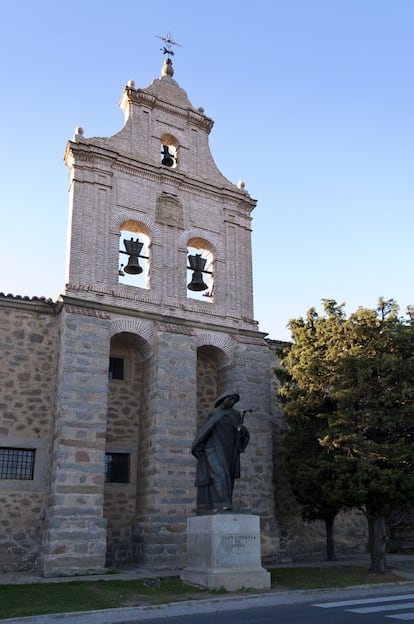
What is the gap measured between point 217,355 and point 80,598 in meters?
8.68

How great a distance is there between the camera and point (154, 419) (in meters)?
14.4

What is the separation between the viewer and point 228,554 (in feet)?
31.6

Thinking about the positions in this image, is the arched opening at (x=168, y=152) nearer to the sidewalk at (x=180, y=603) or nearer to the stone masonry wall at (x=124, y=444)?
the stone masonry wall at (x=124, y=444)

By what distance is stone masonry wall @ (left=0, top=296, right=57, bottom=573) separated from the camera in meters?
13.0

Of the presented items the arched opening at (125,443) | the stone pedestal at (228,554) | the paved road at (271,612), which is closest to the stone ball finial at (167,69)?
the arched opening at (125,443)

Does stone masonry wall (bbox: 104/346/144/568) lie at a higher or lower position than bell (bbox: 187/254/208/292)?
lower

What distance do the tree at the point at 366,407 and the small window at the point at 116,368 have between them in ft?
15.6

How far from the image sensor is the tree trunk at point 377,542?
40.5ft

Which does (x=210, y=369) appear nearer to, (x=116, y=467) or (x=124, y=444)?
(x=124, y=444)

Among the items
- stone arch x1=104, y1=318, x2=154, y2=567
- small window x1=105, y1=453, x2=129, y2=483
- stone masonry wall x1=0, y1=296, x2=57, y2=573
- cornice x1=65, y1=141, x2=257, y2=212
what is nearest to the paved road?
stone arch x1=104, y1=318, x2=154, y2=567

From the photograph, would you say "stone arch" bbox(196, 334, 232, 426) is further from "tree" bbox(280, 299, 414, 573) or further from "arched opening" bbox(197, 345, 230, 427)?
"tree" bbox(280, 299, 414, 573)

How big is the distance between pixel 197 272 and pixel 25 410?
603 cm

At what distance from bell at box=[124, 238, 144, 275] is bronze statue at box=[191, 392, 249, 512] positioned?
19.2ft

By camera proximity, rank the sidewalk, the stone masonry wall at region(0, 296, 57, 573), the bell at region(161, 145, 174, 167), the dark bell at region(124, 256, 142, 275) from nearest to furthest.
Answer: the sidewalk < the stone masonry wall at region(0, 296, 57, 573) < the dark bell at region(124, 256, 142, 275) < the bell at region(161, 145, 174, 167)
